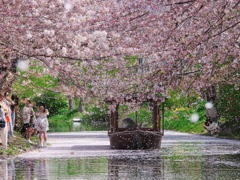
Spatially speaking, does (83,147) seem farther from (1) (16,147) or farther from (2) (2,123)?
(2) (2,123)

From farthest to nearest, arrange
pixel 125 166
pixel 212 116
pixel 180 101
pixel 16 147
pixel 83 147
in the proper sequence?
pixel 180 101 < pixel 212 116 < pixel 83 147 < pixel 16 147 < pixel 125 166

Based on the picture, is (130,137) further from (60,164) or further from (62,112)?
(62,112)

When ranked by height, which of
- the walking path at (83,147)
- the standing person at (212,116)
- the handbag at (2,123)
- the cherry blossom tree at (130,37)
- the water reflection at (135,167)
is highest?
the cherry blossom tree at (130,37)

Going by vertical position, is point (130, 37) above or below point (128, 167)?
above

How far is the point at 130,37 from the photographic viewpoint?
19.8m

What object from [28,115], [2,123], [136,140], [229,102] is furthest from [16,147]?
[229,102]

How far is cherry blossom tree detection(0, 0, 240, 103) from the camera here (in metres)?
13.1

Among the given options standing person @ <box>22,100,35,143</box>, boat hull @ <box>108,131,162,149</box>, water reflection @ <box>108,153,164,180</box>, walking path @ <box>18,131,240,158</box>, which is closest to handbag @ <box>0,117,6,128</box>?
walking path @ <box>18,131,240,158</box>

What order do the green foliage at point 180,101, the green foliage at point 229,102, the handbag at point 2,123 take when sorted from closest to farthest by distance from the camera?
the handbag at point 2,123 → the green foliage at point 229,102 → the green foliage at point 180,101

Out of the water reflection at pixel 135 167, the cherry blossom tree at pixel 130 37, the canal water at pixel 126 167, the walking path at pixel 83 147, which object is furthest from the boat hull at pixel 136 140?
the water reflection at pixel 135 167

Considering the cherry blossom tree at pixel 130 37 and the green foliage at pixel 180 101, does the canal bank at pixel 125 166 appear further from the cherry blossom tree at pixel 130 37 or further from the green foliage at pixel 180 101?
the green foliage at pixel 180 101

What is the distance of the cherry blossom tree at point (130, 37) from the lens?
1313cm

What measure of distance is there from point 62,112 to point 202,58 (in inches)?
2669

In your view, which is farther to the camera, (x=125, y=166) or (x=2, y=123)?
(x=2, y=123)
